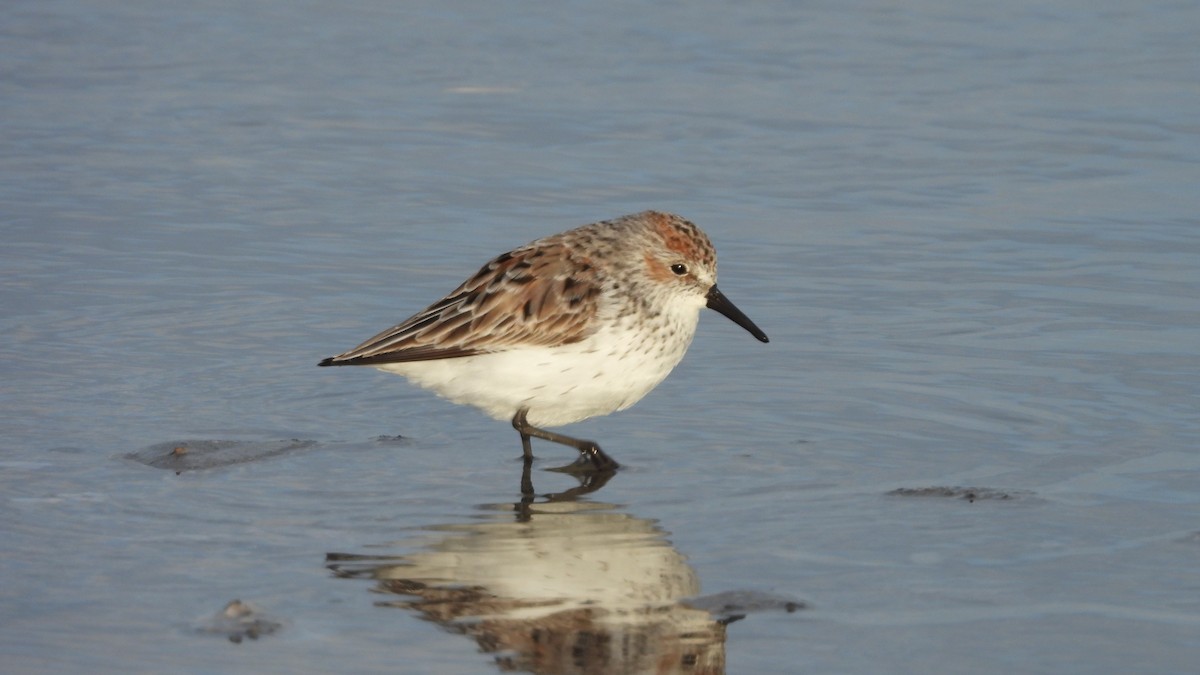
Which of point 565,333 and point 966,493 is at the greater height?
point 565,333

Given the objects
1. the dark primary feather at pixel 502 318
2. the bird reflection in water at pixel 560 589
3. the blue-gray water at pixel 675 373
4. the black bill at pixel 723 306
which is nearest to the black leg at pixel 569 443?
the blue-gray water at pixel 675 373

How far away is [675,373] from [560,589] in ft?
12.1

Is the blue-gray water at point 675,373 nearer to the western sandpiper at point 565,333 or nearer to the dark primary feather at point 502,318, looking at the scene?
the western sandpiper at point 565,333

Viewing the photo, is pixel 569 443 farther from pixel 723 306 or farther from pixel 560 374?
pixel 723 306

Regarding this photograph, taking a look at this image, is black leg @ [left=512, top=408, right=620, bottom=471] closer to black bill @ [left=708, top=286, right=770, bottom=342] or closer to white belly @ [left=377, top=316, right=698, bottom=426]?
white belly @ [left=377, top=316, right=698, bottom=426]

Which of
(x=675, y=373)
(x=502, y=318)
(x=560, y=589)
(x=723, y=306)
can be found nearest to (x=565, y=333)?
(x=502, y=318)

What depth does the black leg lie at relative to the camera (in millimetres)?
9234

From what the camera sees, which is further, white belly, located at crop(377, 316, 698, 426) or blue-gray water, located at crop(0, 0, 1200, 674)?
white belly, located at crop(377, 316, 698, 426)

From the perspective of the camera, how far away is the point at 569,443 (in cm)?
937

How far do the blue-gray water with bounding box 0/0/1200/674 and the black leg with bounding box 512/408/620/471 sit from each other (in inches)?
7.0

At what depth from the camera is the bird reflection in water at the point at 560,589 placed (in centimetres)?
667

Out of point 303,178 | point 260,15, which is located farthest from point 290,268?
point 260,15

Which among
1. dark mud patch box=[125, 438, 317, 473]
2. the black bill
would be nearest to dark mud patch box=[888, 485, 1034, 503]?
the black bill

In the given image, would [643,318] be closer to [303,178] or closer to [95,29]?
[303,178]
